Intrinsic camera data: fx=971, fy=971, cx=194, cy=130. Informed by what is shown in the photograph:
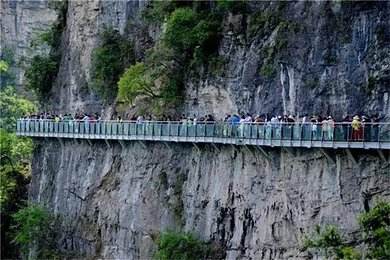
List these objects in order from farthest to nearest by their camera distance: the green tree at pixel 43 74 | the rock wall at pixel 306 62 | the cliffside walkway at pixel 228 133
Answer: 1. the green tree at pixel 43 74
2. the rock wall at pixel 306 62
3. the cliffside walkway at pixel 228 133

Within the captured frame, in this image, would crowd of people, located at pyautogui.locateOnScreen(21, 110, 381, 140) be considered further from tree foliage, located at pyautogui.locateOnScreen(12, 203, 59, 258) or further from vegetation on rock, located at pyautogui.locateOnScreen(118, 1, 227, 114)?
tree foliage, located at pyautogui.locateOnScreen(12, 203, 59, 258)

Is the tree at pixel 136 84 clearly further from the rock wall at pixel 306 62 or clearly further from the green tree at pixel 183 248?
the green tree at pixel 183 248

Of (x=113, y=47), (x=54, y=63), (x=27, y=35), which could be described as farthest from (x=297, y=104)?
(x=27, y=35)

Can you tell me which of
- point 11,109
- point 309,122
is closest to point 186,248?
point 309,122

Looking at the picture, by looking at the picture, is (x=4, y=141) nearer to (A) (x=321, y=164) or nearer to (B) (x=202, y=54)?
(B) (x=202, y=54)

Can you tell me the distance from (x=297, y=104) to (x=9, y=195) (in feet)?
108

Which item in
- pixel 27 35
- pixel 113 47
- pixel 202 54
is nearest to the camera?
pixel 202 54

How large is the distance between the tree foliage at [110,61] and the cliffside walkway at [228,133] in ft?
9.97

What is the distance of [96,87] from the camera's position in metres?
53.8

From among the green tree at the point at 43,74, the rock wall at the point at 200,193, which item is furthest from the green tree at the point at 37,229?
the green tree at the point at 43,74

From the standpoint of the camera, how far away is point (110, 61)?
172 ft

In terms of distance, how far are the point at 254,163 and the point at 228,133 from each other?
1.50m

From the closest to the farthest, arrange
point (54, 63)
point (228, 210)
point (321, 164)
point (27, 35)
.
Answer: point (321, 164) → point (228, 210) → point (54, 63) → point (27, 35)

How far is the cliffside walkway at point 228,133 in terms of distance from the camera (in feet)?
95.8
